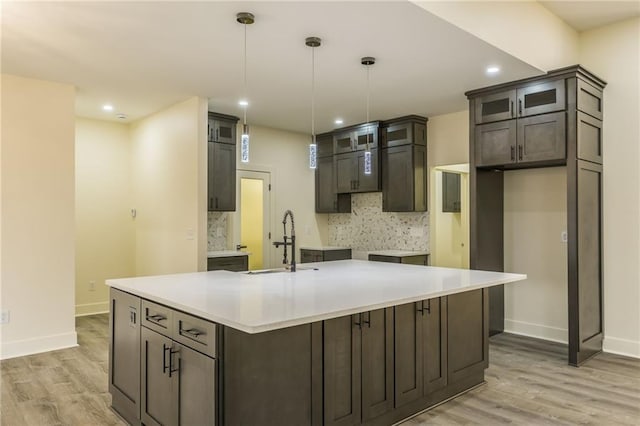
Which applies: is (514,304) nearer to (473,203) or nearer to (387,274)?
(473,203)

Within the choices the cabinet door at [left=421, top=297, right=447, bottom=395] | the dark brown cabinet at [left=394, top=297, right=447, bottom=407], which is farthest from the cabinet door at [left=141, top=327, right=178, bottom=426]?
the cabinet door at [left=421, top=297, right=447, bottom=395]

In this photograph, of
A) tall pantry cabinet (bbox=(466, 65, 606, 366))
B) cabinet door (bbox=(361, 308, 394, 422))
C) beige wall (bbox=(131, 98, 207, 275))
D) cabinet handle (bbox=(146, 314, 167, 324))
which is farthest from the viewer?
beige wall (bbox=(131, 98, 207, 275))

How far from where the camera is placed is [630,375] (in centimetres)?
376

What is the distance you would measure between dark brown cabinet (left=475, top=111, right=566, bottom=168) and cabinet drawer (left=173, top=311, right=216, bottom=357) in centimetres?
348

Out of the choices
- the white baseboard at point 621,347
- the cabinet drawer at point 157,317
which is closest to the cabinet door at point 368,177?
the white baseboard at point 621,347

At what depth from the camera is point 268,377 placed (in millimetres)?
2189

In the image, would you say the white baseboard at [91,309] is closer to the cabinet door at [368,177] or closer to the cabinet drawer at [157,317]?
the cabinet door at [368,177]

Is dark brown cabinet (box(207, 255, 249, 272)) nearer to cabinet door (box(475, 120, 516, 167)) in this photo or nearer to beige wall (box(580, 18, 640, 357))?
cabinet door (box(475, 120, 516, 167))

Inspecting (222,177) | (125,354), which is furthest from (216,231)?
(125,354)

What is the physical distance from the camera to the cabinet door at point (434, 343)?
3.00 m

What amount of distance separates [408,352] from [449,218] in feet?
13.6

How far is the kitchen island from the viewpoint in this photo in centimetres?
210

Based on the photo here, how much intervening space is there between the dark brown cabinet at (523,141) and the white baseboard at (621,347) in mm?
1868

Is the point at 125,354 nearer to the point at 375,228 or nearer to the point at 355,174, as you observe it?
the point at 355,174
